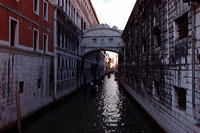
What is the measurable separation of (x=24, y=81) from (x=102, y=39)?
18942 mm

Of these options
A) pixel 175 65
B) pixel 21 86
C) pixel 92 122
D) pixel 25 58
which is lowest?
pixel 92 122

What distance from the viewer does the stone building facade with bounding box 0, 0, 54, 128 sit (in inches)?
316

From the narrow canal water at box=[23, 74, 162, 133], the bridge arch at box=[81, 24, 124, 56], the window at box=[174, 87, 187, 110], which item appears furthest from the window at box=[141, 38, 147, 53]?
the bridge arch at box=[81, 24, 124, 56]

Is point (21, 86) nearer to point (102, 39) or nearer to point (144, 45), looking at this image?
point (144, 45)

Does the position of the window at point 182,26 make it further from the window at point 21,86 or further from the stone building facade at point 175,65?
the window at point 21,86

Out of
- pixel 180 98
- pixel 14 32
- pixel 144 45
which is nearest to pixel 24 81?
pixel 14 32

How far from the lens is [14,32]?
9.21 m

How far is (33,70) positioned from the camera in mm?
11039

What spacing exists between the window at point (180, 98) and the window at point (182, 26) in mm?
1959

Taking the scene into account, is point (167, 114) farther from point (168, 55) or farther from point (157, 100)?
point (168, 55)

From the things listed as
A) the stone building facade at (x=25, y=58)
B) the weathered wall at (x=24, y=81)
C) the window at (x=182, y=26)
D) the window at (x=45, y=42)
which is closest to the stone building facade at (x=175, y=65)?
the window at (x=182, y=26)

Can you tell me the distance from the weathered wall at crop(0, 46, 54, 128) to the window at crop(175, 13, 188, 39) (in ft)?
22.6

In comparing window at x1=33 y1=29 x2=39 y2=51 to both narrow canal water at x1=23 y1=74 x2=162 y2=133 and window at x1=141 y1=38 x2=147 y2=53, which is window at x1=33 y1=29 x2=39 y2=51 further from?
window at x1=141 y1=38 x2=147 y2=53

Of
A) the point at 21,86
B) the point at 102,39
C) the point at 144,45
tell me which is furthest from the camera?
the point at 102,39
